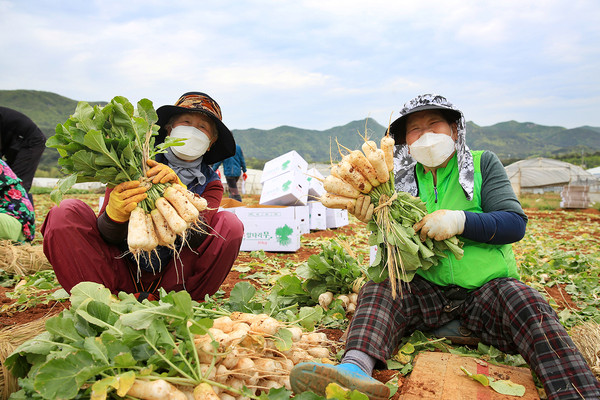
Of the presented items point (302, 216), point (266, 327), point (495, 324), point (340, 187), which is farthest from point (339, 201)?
point (302, 216)

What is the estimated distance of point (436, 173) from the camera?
94.4 inches

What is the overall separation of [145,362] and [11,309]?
2037 mm

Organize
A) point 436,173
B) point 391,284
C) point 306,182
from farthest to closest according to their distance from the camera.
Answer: point 306,182 → point 436,173 → point 391,284

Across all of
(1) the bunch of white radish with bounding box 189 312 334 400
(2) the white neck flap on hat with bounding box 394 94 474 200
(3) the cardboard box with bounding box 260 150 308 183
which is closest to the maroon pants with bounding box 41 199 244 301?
(1) the bunch of white radish with bounding box 189 312 334 400

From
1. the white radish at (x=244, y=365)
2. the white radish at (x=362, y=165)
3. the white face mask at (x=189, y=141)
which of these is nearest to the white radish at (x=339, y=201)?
the white radish at (x=362, y=165)

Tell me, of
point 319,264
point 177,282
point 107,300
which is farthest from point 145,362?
point 319,264

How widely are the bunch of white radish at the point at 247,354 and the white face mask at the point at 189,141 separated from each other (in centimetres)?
126

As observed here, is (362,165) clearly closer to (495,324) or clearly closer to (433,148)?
(433,148)

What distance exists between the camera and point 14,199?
13.9 ft

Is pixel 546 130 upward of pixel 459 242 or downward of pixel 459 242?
upward

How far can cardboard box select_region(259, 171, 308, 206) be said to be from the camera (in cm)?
603

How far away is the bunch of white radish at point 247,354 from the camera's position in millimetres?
1521

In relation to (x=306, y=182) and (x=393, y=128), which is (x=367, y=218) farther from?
(x=306, y=182)

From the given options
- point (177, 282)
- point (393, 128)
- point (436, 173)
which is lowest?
point (177, 282)
